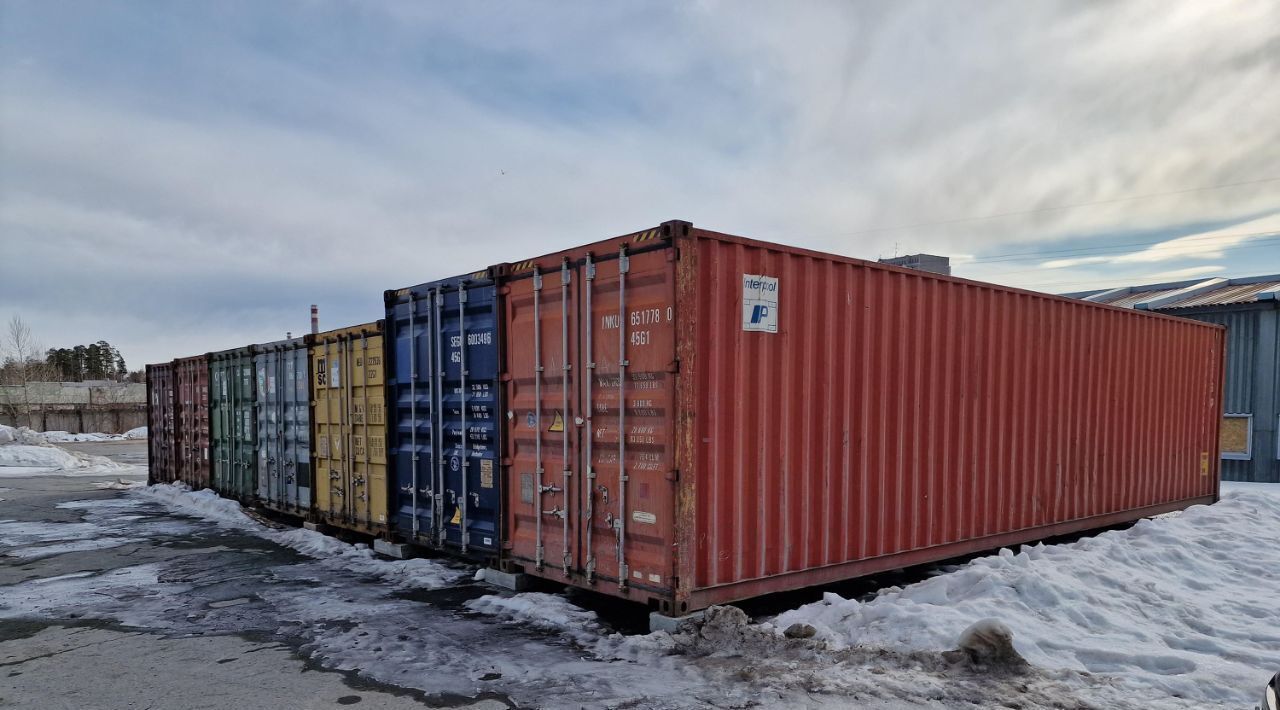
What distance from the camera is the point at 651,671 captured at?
5.02 meters

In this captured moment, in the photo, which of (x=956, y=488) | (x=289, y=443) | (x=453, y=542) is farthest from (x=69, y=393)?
(x=956, y=488)

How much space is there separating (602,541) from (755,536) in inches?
50.7

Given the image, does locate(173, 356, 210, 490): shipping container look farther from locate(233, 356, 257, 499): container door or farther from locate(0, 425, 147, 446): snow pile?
locate(0, 425, 147, 446): snow pile

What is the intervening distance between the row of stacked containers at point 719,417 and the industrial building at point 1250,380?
8.03m

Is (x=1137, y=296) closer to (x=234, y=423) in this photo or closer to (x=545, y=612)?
(x=545, y=612)

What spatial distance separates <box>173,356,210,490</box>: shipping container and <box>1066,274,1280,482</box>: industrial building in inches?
805

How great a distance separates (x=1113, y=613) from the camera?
6254 millimetres

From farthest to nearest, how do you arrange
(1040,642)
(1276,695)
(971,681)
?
(1040,642) < (971,681) < (1276,695)

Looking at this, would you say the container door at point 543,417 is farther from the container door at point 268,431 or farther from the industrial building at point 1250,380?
the industrial building at point 1250,380

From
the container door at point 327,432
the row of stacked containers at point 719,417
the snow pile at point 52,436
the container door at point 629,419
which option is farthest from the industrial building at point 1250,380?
the snow pile at point 52,436

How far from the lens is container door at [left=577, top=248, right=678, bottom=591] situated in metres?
5.69

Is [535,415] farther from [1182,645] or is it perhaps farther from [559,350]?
[1182,645]

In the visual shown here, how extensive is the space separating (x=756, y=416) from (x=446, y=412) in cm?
372

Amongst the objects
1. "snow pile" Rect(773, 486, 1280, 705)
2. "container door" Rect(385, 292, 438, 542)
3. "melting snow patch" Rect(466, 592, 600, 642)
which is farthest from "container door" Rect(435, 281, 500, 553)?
"snow pile" Rect(773, 486, 1280, 705)
